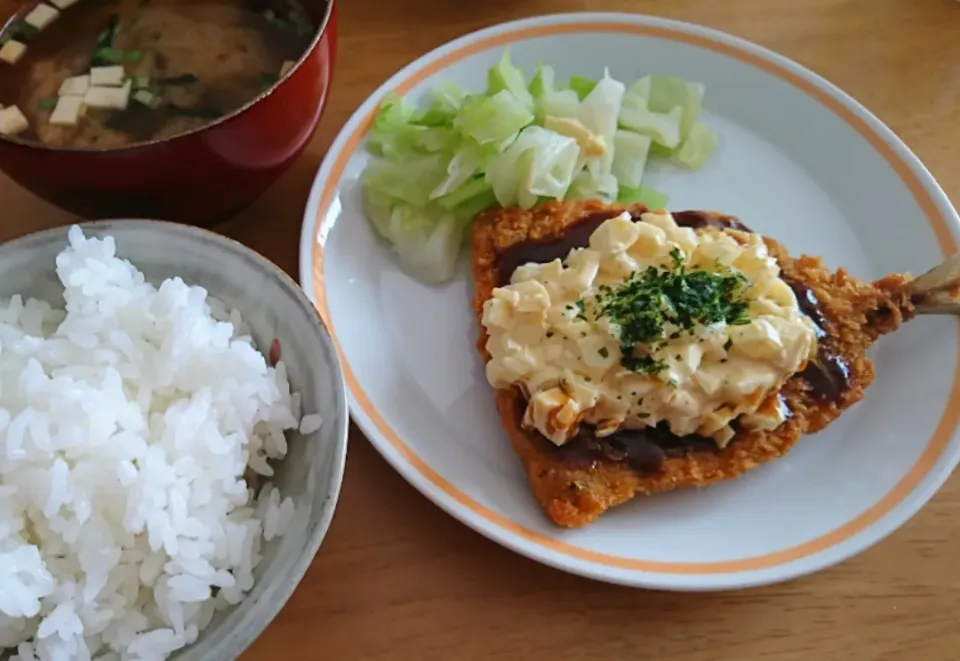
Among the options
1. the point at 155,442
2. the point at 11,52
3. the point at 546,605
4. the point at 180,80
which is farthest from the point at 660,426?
the point at 11,52

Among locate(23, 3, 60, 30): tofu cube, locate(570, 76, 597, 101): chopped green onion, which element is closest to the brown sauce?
locate(570, 76, 597, 101): chopped green onion

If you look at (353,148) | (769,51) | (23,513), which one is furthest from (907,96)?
(23,513)

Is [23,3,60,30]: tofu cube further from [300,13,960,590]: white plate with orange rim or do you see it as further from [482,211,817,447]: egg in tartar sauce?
[482,211,817,447]: egg in tartar sauce

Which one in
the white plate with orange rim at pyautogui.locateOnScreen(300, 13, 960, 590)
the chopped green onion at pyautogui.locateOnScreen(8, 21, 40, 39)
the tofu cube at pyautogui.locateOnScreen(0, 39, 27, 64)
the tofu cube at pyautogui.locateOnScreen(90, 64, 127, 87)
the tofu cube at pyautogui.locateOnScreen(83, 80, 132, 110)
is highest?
the chopped green onion at pyautogui.locateOnScreen(8, 21, 40, 39)

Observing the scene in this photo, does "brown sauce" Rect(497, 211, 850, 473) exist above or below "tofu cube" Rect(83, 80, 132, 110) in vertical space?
below

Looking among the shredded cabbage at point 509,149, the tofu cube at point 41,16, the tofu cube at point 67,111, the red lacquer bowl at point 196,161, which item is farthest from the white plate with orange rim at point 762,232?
the tofu cube at point 41,16

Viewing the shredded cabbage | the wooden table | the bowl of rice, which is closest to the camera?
the bowl of rice
